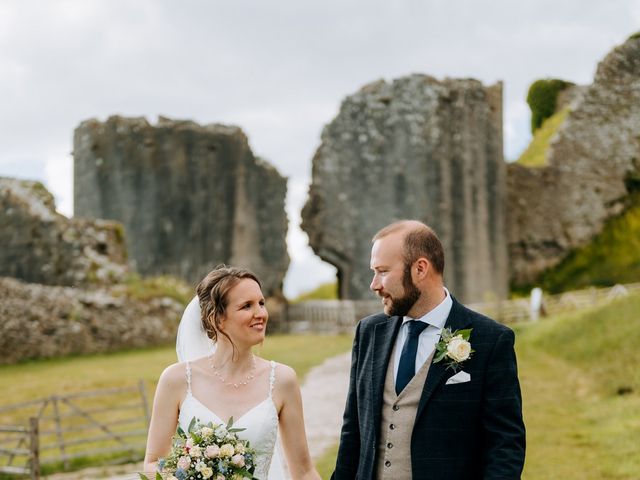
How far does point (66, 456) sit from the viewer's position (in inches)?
423

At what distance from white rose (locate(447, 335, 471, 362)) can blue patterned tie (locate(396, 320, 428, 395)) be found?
0.70 ft

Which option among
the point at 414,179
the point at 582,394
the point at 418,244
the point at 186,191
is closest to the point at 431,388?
the point at 418,244

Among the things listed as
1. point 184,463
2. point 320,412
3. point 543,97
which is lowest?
point 320,412

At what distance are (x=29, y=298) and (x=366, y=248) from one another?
12.6m

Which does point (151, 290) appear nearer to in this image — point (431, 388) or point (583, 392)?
point (583, 392)

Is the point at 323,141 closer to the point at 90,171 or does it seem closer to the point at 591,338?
the point at 90,171

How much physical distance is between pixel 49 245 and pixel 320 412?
42.3ft

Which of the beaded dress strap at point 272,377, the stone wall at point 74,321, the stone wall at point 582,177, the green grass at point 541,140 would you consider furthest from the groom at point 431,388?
the green grass at point 541,140

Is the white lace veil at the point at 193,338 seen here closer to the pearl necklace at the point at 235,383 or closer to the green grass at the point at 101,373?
the pearl necklace at the point at 235,383

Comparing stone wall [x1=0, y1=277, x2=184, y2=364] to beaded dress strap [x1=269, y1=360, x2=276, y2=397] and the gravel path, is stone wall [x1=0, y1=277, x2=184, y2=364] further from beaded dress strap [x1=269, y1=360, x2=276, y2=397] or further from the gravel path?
beaded dress strap [x1=269, y1=360, x2=276, y2=397]

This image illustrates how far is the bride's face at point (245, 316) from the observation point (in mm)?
4105

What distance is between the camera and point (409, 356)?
12.8 feet

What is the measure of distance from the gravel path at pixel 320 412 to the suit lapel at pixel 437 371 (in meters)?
4.29

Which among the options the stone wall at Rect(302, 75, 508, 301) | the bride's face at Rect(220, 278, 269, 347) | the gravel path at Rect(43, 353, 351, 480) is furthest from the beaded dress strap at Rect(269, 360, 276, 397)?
the stone wall at Rect(302, 75, 508, 301)
